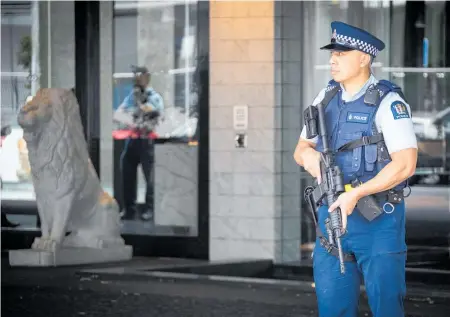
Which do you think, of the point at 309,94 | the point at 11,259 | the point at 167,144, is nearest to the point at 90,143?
the point at 167,144

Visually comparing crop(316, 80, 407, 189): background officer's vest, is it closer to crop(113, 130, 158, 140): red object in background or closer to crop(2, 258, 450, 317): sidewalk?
crop(2, 258, 450, 317): sidewalk

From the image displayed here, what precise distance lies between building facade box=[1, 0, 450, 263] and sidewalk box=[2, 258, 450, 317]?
130cm

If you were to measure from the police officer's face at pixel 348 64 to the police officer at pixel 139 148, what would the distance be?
5944 mm

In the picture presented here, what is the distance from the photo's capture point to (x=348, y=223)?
199 inches

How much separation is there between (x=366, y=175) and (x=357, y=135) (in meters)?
0.17

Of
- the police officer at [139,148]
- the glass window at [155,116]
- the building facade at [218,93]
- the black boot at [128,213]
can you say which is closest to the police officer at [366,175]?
the building facade at [218,93]

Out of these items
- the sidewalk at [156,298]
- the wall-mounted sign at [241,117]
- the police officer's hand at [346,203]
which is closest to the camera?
the police officer's hand at [346,203]

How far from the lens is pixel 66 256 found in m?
10.3

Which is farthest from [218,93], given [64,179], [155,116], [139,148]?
[64,179]

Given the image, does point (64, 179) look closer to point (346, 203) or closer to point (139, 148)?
point (139, 148)

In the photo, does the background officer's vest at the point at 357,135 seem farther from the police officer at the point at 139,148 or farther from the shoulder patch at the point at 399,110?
the police officer at the point at 139,148

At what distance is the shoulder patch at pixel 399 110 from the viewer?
5.04 metres

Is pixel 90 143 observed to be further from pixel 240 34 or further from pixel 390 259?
pixel 390 259

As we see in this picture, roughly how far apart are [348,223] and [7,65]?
674 centimetres
